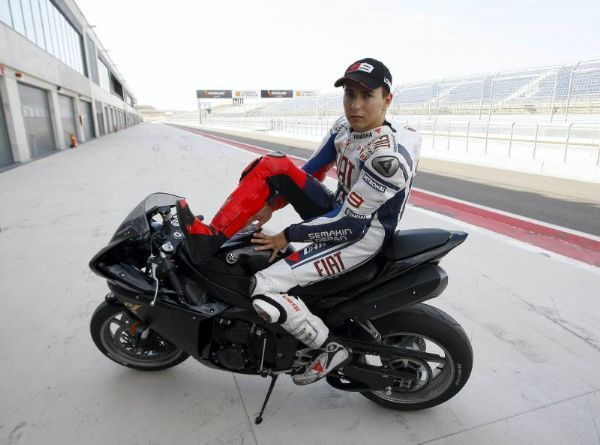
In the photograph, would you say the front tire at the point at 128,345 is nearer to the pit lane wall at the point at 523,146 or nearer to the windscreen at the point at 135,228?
the windscreen at the point at 135,228

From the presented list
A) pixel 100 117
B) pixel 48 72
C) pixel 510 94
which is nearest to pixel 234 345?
pixel 48 72

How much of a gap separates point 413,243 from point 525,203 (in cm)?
648

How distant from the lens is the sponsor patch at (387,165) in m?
1.78

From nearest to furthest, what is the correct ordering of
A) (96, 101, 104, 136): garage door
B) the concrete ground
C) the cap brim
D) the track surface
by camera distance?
the cap brim
the concrete ground
the track surface
(96, 101, 104, 136): garage door

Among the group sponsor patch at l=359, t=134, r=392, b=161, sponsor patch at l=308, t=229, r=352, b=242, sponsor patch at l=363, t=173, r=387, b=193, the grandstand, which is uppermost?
the grandstand

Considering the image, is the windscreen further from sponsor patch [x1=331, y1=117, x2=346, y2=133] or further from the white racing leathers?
sponsor patch [x1=331, y1=117, x2=346, y2=133]

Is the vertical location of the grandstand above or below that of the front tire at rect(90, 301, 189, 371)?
above

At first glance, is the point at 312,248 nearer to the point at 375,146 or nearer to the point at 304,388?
the point at 375,146

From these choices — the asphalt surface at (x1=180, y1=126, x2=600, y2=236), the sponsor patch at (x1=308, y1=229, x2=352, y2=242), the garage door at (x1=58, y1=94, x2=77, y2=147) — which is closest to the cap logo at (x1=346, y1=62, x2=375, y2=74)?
the sponsor patch at (x1=308, y1=229, x2=352, y2=242)

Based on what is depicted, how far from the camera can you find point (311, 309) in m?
2.01

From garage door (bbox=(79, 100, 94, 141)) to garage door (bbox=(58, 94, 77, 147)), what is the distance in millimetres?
2665

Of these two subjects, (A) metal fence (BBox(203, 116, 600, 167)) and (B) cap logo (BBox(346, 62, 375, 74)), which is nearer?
(B) cap logo (BBox(346, 62, 375, 74))

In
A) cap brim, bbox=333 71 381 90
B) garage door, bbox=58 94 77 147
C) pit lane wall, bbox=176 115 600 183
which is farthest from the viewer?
garage door, bbox=58 94 77 147

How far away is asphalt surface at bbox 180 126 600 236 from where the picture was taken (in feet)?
19.5
